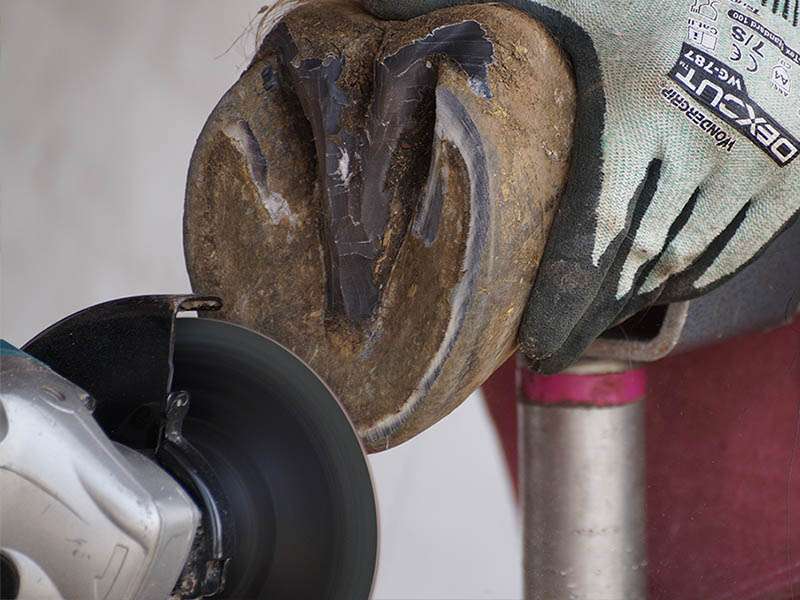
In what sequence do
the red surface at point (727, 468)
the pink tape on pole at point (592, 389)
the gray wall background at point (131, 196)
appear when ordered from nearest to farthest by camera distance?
the red surface at point (727, 468), the pink tape on pole at point (592, 389), the gray wall background at point (131, 196)

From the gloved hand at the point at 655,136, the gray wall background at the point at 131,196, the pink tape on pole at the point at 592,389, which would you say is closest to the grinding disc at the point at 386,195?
the gloved hand at the point at 655,136

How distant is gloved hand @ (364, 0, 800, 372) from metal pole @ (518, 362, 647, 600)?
380 millimetres

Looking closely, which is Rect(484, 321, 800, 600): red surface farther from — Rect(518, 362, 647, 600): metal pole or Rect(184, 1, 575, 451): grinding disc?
Rect(184, 1, 575, 451): grinding disc

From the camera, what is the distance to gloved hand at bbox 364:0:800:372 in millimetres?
803

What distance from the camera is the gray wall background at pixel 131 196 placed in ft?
4.79

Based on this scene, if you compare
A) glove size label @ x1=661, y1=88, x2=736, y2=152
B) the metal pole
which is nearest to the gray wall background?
the metal pole

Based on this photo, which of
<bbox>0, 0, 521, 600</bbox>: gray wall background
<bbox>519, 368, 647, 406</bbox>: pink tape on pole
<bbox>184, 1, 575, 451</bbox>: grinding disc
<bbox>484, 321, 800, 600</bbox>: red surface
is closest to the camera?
<bbox>184, 1, 575, 451</bbox>: grinding disc

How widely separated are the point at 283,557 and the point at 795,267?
66 cm

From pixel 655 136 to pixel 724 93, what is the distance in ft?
0.20

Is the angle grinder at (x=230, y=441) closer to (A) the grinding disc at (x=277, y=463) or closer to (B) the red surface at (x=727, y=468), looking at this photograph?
(A) the grinding disc at (x=277, y=463)

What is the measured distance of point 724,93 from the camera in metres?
0.81

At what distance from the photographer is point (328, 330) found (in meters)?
0.87

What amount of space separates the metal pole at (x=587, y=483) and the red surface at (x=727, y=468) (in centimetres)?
3

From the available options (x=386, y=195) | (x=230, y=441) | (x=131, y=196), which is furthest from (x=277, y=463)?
(x=131, y=196)
